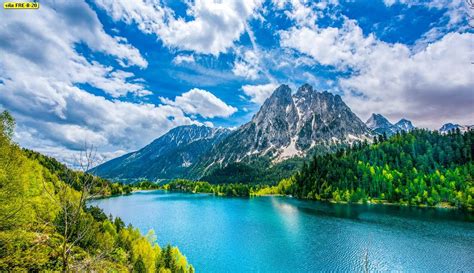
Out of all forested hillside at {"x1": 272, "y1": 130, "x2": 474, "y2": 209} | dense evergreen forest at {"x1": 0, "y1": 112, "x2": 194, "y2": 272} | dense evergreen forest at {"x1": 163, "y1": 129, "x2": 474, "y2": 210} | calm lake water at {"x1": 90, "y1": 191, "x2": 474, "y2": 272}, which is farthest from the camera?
forested hillside at {"x1": 272, "y1": 130, "x2": 474, "y2": 209}

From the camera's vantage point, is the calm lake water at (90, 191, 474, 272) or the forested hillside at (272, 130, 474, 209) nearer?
the calm lake water at (90, 191, 474, 272)

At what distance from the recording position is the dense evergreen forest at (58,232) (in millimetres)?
13820

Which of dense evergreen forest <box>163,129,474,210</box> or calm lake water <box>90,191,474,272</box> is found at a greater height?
dense evergreen forest <box>163,129,474,210</box>

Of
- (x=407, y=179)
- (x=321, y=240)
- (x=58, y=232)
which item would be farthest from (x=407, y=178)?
(x=58, y=232)

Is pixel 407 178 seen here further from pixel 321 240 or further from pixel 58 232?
pixel 58 232

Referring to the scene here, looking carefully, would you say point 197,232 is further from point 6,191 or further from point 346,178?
point 346,178

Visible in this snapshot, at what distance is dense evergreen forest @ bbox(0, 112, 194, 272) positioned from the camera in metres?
13.8

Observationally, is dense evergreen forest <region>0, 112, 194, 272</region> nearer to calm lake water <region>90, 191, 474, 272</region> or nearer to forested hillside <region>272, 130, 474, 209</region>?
calm lake water <region>90, 191, 474, 272</region>

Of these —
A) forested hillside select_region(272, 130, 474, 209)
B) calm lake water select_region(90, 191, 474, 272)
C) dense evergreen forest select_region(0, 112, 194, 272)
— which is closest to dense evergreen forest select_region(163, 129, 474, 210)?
forested hillside select_region(272, 130, 474, 209)

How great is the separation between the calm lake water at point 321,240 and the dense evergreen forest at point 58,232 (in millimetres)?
21493

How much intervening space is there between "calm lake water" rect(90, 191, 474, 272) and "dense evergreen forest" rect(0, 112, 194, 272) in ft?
70.5

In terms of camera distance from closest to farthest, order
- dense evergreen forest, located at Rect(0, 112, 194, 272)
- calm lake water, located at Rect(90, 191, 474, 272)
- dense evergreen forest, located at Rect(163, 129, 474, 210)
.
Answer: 1. dense evergreen forest, located at Rect(0, 112, 194, 272)
2. calm lake water, located at Rect(90, 191, 474, 272)
3. dense evergreen forest, located at Rect(163, 129, 474, 210)

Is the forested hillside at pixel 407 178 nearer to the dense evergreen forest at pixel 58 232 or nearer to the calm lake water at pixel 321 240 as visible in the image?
the calm lake water at pixel 321 240

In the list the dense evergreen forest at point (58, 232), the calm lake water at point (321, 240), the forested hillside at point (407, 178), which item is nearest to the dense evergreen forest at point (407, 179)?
the forested hillside at point (407, 178)
